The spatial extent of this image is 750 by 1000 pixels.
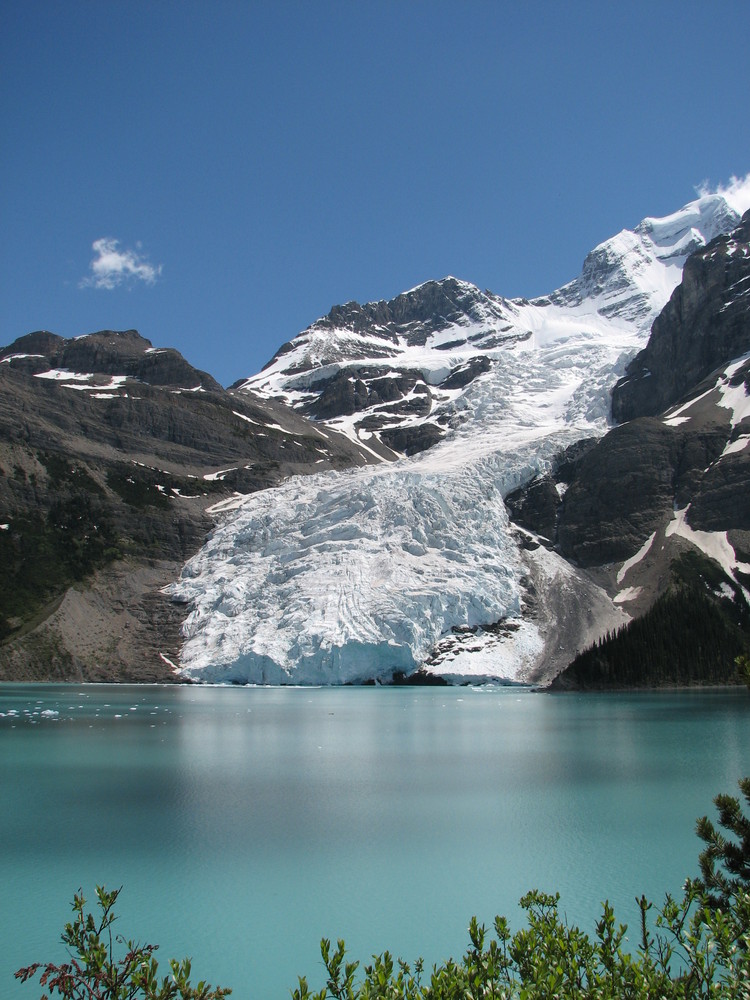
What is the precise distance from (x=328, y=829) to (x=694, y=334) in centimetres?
11682

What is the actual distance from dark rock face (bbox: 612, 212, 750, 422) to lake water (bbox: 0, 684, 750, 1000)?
288 feet

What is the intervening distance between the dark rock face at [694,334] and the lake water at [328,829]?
288 feet

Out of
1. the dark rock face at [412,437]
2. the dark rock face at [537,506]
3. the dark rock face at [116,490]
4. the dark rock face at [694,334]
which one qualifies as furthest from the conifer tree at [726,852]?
the dark rock face at [412,437]

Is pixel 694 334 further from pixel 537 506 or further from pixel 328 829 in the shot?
pixel 328 829

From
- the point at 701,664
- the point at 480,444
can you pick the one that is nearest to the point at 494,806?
the point at 701,664

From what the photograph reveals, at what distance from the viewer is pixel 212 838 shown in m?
17.7

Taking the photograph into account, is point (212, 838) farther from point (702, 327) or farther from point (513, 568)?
point (702, 327)

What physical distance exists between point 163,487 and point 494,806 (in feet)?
305

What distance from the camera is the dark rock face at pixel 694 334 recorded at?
114 metres

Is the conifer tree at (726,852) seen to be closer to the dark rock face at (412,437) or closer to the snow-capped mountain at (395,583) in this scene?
the snow-capped mountain at (395,583)

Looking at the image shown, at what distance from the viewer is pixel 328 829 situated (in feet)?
60.5

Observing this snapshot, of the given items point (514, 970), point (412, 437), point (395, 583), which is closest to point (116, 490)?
point (395, 583)

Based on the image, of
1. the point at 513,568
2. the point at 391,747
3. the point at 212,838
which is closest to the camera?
the point at 212,838

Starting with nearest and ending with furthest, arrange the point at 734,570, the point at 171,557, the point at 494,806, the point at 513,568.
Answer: the point at 494,806 < the point at 734,570 < the point at 513,568 < the point at 171,557
